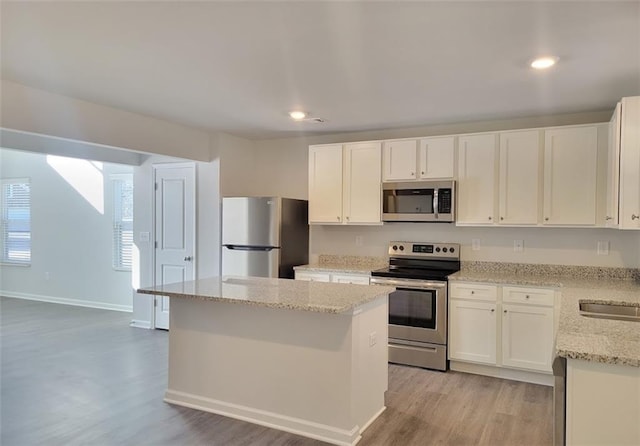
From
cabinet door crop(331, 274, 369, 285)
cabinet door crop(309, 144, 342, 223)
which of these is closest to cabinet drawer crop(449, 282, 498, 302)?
cabinet door crop(331, 274, 369, 285)

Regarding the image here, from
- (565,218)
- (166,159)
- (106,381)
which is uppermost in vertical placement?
(166,159)

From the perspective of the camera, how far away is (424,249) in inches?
189

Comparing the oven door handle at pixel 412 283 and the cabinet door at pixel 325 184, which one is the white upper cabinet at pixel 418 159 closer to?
the cabinet door at pixel 325 184

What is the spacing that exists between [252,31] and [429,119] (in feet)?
8.23

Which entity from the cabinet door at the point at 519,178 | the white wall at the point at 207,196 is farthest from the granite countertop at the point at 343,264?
the cabinet door at the point at 519,178

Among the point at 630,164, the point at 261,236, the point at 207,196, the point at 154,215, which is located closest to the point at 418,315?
the point at 261,236

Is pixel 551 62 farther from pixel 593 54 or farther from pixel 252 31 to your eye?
pixel 252 31

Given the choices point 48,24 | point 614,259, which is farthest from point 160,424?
point 614,259

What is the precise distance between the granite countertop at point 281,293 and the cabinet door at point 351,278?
1046mm

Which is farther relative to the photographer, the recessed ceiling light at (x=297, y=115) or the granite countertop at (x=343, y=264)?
the granite countertop at (x=343, y=264)

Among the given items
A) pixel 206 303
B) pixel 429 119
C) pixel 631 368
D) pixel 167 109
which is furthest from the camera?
pixel 429 119

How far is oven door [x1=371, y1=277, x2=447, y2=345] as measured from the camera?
13.8ft

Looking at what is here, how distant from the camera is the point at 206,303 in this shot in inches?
132

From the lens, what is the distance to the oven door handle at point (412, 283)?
4.18 m
